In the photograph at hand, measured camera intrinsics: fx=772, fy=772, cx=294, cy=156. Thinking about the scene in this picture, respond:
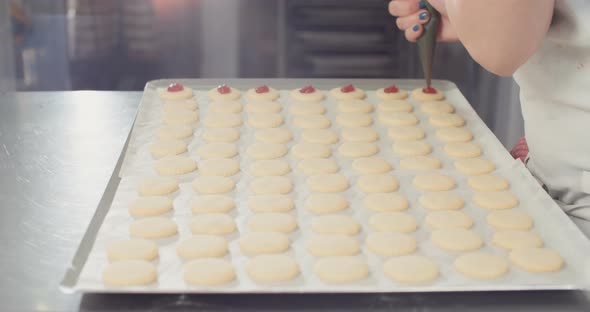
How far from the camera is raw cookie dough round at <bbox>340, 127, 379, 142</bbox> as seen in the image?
137 centimetres

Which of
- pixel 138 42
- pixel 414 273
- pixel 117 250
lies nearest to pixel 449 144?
pixel 414 273

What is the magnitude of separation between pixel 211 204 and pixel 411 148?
40 centimetres

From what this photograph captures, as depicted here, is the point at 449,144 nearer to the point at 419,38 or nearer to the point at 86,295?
the point at 419,38

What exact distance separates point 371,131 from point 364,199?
0.30 m

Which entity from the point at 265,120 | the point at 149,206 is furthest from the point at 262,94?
the point at 149,206

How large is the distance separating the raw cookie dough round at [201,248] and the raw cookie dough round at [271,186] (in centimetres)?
18

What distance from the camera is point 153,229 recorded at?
99 cm

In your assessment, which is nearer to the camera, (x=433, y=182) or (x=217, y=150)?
(x=433, y=182)

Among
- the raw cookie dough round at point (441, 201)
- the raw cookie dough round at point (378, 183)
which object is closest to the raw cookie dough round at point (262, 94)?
the raw cookie dough round at point (378, 183)

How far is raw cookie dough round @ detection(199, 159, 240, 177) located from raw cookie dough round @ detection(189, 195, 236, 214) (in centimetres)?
10

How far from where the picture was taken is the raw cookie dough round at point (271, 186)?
3.75 feet

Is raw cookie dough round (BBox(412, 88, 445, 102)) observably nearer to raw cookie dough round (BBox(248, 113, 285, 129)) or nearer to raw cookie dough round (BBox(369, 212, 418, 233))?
raw cookie dough round (BBox(248, 113, 285, 129))

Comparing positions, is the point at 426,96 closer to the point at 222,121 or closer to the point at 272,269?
the point at 222,121

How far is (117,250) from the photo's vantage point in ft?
3.07
